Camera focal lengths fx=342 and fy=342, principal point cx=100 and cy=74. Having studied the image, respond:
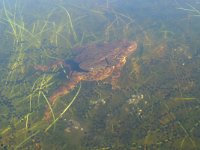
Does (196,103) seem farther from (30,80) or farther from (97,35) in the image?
(97,35)

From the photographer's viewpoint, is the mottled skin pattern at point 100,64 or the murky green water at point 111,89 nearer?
the murky green water at point 111,89

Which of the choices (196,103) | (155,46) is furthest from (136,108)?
(155,46)

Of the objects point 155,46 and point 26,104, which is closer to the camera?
point 26,104

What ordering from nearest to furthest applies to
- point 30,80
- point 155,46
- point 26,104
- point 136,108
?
1. point 136,108
2. point 26,104
3. point 30,80
4. point 155,46

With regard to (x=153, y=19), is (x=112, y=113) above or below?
below

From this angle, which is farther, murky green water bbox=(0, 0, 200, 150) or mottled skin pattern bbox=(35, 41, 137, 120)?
mottled skin pattern bbox=(35, 41, 137, 120)
